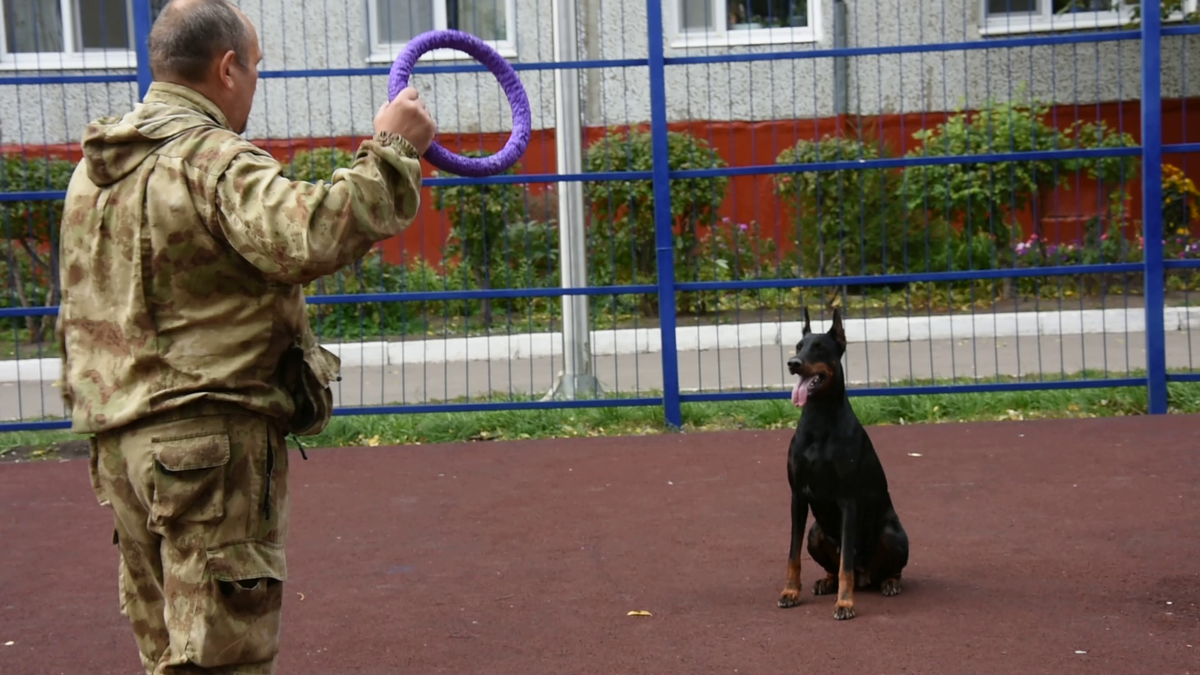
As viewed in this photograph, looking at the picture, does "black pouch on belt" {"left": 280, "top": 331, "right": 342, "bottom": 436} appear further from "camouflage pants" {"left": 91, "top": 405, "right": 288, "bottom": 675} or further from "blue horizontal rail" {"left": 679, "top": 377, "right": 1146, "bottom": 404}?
"blue horizontal rail" {"left": 679, "top": 377, "right": 1146, "bottom": 404}

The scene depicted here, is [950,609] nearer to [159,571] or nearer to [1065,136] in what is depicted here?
[159,571]

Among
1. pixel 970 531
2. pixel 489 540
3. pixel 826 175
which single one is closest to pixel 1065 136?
pixel 826 175

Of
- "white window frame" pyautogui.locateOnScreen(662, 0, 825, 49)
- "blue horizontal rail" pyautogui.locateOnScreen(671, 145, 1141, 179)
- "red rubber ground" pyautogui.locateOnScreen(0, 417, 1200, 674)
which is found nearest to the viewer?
"red rubber ground" pyautogui.locateOnScreen(0, 417, 1200, 674)

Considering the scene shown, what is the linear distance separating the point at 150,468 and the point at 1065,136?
9.98 meters

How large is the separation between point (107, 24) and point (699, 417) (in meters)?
9.10

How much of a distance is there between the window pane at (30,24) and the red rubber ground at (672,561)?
26.3 feet

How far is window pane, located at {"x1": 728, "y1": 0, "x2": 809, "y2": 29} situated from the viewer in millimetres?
14656

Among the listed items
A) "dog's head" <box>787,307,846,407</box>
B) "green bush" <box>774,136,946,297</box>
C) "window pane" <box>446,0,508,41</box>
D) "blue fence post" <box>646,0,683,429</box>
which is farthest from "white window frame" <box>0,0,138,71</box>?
"dog's head" <box>787,307,846,407</box>

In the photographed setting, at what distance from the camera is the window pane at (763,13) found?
14656 mm

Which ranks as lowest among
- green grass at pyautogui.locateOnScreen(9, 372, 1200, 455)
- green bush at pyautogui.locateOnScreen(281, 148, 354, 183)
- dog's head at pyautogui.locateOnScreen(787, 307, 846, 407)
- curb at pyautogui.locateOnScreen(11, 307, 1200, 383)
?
green grass at pyautogui.locateOnScreen(9, 372, 1200, 455)

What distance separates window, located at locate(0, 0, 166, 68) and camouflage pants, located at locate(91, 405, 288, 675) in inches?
436

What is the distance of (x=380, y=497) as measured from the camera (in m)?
7.30

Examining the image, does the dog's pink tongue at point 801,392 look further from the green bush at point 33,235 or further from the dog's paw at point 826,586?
the green bush at point 33,235

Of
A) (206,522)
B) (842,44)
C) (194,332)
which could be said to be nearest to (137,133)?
(194,332)
